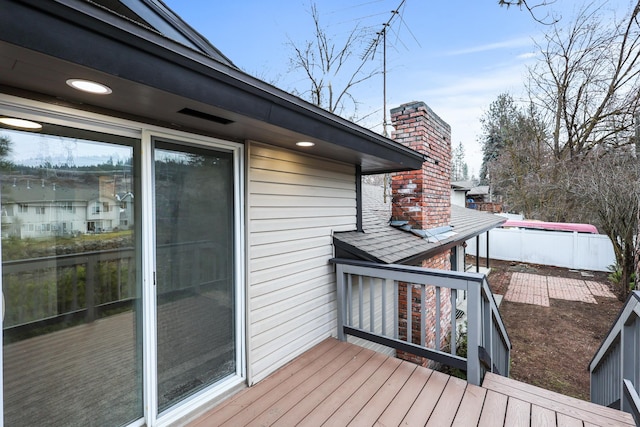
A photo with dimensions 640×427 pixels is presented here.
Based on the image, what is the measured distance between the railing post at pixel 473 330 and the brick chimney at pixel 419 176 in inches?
98.7

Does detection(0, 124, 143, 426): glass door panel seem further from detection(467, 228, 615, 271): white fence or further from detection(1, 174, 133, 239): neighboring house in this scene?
detection(467, 228, 615, 271): white fence

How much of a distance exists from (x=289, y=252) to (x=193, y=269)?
1063 mm

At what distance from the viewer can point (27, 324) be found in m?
1.60

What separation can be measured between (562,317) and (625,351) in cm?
573

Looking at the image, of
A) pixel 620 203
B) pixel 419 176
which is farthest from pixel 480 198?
pixel 419 176

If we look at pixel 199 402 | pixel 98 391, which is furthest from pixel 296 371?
pixel 98 391

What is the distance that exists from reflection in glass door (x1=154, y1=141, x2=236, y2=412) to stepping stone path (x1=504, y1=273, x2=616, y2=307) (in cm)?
847

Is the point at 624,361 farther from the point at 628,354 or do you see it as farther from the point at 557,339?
the point at 557,339

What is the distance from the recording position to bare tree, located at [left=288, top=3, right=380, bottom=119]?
10.6 m

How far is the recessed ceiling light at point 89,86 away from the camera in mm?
1439

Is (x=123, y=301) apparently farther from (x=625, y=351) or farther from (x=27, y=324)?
(x=625, y=351)

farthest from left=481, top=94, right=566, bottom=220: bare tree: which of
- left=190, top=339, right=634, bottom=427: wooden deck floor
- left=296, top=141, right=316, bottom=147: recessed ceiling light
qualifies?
left=296, top=141, right=316, bottom=147: recessed ceiling light

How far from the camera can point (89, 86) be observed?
1.50m

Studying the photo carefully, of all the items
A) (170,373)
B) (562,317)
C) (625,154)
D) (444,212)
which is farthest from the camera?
(625,154)
